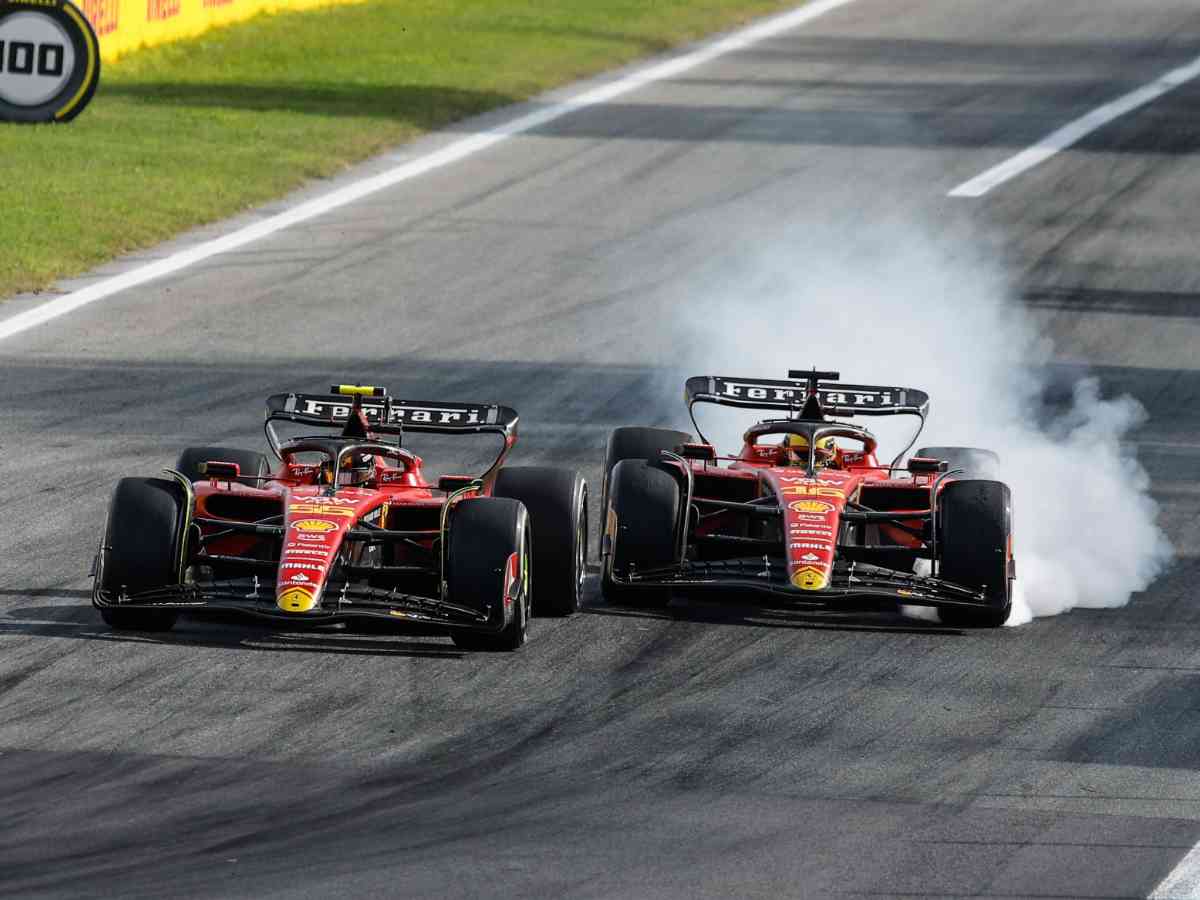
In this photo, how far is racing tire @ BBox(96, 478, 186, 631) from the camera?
11.6 meters

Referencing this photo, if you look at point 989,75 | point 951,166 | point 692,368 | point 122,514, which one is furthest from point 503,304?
point 989,75

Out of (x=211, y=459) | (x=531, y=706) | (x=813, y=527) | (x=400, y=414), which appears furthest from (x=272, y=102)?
(x=531, y=706)

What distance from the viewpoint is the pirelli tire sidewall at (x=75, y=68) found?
68.1 feet

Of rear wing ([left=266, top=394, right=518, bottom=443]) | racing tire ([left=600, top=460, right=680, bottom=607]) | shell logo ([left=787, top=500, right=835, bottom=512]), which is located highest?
rear wing ([left=266, top=394, right=518, bottom=443])

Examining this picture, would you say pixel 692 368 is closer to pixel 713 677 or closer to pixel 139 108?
pixel 713 677

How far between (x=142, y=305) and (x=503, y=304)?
3.18 metres

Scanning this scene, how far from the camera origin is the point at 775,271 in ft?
76.7

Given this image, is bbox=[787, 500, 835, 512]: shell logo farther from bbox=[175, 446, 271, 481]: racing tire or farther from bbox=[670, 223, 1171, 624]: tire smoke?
bbox=[175, 446, 271, 481]: racing tire

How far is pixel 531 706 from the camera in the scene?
36.1 ft

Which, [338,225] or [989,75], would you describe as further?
[989,75]

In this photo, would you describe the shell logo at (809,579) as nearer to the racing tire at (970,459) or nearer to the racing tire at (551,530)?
the racing tire at (551,530)

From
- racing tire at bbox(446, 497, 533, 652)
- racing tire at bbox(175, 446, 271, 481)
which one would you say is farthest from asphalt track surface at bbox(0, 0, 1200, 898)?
racing tire at bbox(175, 446, 271, 481)

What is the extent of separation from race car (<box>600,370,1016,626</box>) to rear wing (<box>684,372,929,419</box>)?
0.15ft

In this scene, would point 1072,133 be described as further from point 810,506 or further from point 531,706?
point 531,706
